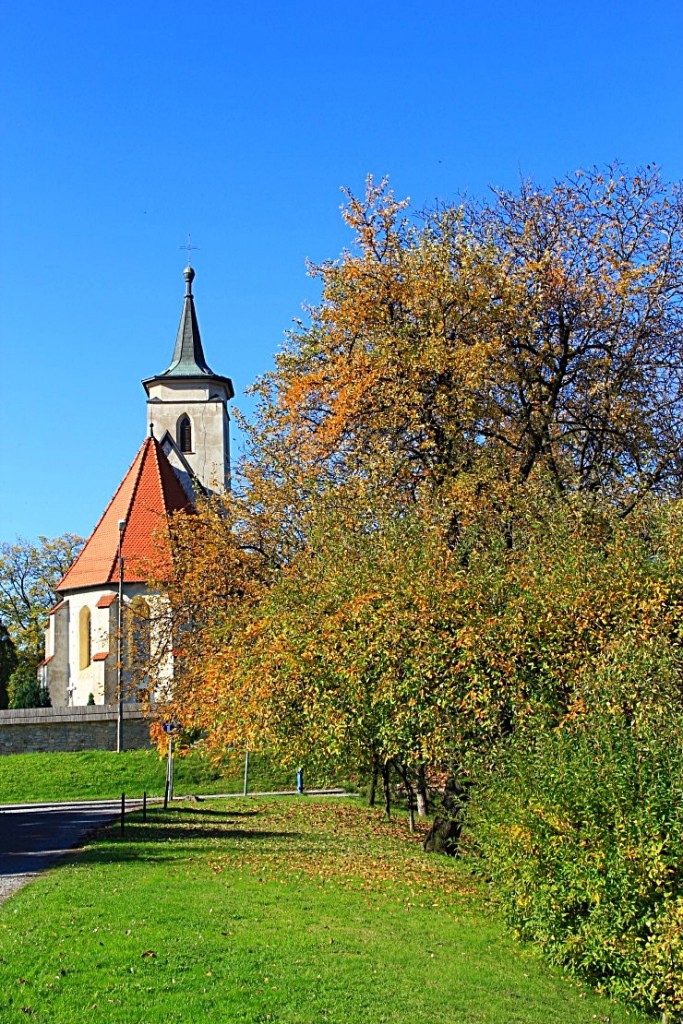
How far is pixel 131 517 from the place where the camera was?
4816 cm

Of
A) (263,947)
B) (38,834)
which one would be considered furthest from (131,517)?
(263,947)

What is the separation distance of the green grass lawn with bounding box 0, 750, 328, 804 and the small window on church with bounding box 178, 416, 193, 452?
29.4m

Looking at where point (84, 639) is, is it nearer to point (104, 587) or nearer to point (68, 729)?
point (104, 587)

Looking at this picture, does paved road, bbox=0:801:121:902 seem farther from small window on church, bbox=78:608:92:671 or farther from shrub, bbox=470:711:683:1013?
small window on church, bbox=78:608:92:671

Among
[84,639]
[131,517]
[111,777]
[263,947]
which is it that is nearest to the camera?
[263,947]

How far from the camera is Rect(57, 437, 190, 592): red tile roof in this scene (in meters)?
46.8

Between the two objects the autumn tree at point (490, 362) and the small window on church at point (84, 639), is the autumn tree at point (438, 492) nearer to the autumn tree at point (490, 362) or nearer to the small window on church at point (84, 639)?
the autumn tree at point (490, 362)

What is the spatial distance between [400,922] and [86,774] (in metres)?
23.2

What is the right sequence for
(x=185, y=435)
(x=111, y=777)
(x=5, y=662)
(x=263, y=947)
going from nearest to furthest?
(x=263, y=947), (x=111, y=777), (x=5, y=662), (x=185, y=435)

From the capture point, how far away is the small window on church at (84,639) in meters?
47.3

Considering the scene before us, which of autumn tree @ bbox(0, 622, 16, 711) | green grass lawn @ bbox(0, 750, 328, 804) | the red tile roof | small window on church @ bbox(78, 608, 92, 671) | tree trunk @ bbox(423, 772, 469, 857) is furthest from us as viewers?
autumn tree @ bbox(0, 622, 16, 711)

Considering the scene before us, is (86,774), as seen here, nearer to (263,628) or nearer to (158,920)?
(263,628)

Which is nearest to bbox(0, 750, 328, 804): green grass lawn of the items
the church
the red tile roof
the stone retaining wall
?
the stone retaining wall

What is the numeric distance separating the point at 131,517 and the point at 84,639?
5443 millimetres
